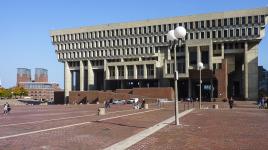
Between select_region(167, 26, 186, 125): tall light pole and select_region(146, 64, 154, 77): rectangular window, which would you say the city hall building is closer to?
select_region(146, 64, 154, 77): rectangular window

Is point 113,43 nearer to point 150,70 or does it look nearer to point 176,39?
point 150,70

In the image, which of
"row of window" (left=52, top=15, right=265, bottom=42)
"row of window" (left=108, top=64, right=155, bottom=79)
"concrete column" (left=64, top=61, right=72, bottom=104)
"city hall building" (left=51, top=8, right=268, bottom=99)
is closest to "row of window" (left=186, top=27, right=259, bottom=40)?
"city hall building" (left=51, top=8, right=268, bottom=99)

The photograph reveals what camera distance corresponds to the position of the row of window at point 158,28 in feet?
341

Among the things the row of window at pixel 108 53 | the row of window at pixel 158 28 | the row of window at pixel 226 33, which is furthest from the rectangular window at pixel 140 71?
the row of window at pixel 226 33

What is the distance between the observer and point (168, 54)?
376 feet

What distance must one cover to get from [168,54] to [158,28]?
8366 millimetres

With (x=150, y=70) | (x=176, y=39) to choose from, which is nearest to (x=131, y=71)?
(x=150, y=70)

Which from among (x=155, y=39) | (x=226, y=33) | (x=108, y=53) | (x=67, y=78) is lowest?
(x=67, y=78)

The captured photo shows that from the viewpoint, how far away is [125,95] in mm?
→ 96688

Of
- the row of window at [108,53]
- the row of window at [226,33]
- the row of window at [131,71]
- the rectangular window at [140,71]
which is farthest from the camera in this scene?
the row of window at [108,53]

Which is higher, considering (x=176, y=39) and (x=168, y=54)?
(x=168, y=54)

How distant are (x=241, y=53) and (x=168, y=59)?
19519mm

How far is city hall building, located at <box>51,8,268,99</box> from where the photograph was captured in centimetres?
10356

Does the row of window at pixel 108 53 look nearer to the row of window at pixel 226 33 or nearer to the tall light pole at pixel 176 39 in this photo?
the row of window at pixel 226 33
